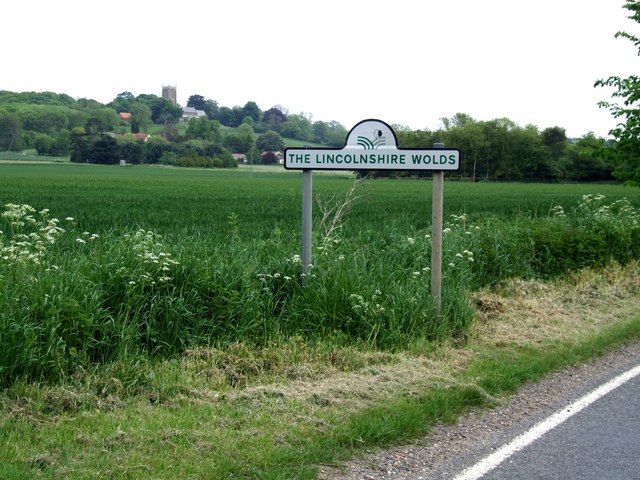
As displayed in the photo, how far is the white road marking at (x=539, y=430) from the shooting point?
4.73 m

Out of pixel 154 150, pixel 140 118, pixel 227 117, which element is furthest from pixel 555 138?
pixel 140 118

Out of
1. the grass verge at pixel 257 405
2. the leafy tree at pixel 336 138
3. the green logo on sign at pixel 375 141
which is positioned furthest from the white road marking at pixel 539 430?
the leafy tree at pixel 336 138

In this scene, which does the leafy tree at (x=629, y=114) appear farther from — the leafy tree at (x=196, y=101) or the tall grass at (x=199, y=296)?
the leafy tree at (x=196, y=101)

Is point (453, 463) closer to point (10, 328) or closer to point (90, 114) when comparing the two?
point (10, 328)

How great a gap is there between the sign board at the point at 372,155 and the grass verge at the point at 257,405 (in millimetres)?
1913

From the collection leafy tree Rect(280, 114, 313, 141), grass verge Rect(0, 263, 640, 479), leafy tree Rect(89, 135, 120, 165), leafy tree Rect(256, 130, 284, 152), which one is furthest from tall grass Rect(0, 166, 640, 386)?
leafy tree Rect(89, 135, 120, 165)

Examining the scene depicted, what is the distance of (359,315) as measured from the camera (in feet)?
25.9

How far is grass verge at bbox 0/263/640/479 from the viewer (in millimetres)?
4520

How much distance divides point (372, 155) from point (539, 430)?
3.70 m

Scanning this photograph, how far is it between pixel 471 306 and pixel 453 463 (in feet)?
13.8

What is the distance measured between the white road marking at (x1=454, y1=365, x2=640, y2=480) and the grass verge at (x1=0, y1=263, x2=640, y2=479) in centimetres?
53

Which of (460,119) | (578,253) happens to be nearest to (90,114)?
(460,119)

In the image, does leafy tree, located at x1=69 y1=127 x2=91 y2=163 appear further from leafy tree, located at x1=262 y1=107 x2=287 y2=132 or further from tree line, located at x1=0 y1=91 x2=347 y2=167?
leafy tree, located at x1=262 y1=107 x2=287 y2=132

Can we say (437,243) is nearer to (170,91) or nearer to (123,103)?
(123,103)
